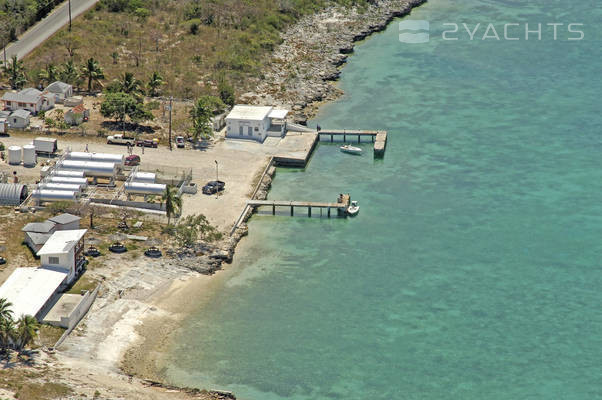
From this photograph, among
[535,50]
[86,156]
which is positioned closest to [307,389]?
[86,156]

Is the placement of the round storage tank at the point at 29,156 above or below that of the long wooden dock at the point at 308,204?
above

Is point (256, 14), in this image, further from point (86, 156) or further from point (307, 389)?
point (307, 389)

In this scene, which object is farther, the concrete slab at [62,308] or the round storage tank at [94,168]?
the round storage tank at [94,168]

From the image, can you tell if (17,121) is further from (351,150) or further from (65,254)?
(351,150)

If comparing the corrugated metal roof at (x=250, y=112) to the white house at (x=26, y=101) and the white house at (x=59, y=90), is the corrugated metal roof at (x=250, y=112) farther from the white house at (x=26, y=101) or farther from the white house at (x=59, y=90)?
the white house at (x=26, y=101)

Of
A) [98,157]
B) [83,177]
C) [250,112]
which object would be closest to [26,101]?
[98,157]

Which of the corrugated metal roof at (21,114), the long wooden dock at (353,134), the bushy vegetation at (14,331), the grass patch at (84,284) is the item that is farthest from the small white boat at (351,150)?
the bushy vegetation at (14,331)

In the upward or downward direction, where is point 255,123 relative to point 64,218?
upward
